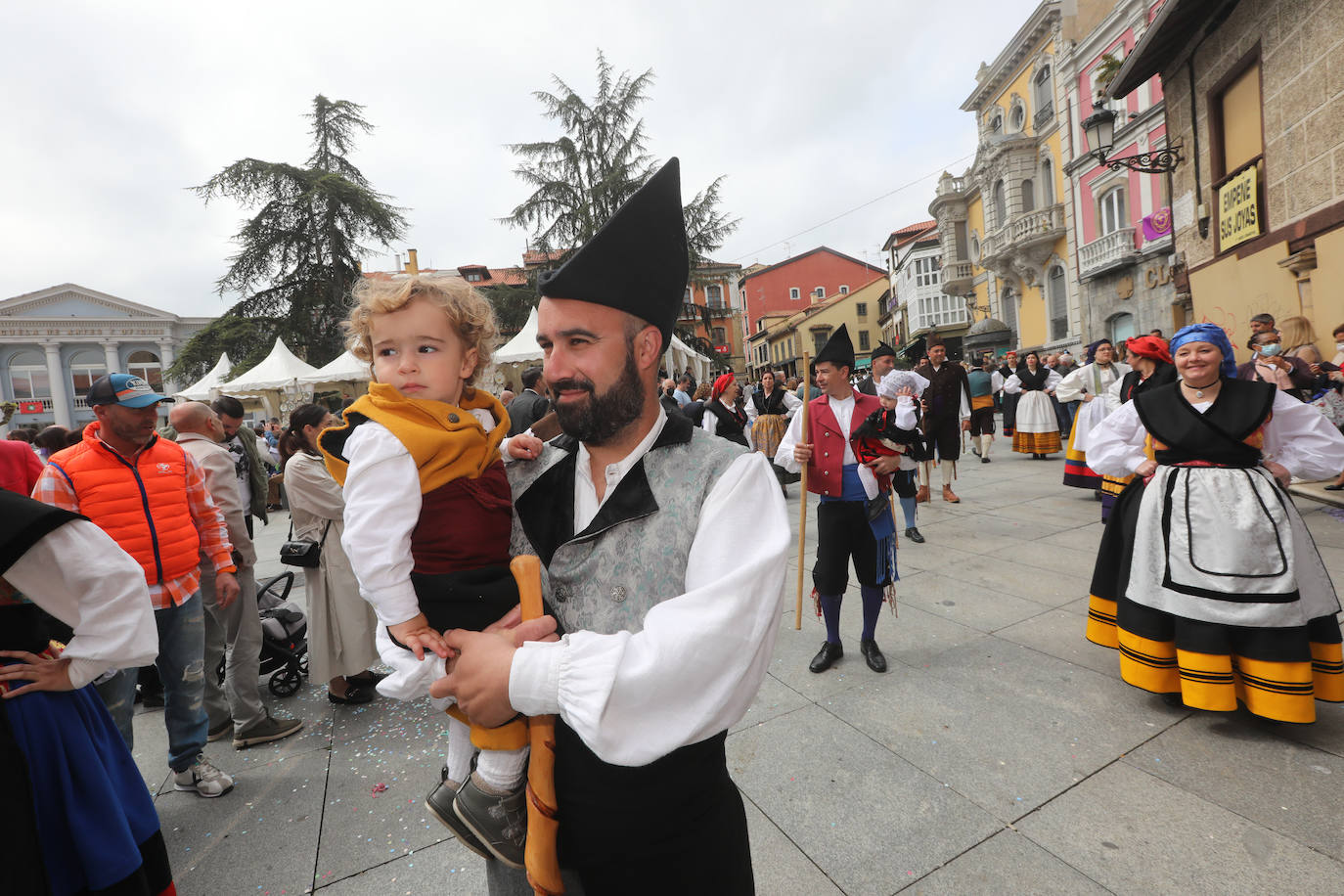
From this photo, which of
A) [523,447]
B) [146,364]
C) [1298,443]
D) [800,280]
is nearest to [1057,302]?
[1298,443]

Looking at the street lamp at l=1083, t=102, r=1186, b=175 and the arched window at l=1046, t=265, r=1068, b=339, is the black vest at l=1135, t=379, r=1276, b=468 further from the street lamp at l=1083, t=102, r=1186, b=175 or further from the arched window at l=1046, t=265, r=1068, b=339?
the arched window at l=1046, t=265, r=1068, b=339

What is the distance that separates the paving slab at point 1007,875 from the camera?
2.00m

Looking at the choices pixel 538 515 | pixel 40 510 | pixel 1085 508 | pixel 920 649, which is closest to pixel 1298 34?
pixel 1085 508

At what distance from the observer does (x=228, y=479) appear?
368 cm

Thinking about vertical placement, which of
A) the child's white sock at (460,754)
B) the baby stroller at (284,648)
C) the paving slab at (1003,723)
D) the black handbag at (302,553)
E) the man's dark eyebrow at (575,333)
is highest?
the man's dark eyebrow at (575,333)

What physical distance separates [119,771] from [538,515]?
180 cm

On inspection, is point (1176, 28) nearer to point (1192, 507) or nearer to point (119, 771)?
point (1192, 507)

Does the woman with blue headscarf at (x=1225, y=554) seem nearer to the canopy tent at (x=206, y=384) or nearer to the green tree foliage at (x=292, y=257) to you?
the canopy tent at (x=206, y=384)

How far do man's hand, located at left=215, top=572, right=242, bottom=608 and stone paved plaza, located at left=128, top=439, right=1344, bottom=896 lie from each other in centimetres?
90

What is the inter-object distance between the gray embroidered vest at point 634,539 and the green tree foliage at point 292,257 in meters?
20.4

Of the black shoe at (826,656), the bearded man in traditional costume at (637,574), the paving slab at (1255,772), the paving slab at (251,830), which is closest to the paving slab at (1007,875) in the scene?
the paving slab at (1255,772)

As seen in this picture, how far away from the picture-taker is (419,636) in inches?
47.2

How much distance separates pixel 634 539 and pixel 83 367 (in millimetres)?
47934

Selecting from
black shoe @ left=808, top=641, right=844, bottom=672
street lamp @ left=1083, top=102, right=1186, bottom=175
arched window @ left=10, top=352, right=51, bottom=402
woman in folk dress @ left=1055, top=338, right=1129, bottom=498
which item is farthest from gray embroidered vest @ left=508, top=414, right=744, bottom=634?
arched window @ left=10, top=352, right=51, bottom=402
